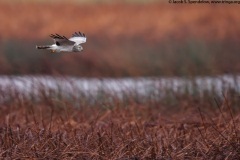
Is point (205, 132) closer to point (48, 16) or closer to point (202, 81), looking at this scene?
point (202, 81)

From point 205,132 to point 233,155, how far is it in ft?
1.82

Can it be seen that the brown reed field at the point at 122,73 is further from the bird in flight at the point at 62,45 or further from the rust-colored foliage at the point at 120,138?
the bird in flight at the point at 62,45

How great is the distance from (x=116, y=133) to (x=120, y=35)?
275 inches

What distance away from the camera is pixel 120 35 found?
43.8 feet

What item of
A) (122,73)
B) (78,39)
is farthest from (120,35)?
(78,39)

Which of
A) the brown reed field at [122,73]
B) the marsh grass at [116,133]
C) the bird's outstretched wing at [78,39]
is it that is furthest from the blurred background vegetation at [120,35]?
the bird's outstretched wing at [78,39]

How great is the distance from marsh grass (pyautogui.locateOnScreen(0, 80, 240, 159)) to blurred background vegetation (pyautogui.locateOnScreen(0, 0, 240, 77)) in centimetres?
283

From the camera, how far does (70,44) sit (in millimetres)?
4754

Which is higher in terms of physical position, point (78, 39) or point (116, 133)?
point (78, 39)

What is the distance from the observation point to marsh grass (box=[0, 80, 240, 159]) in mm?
5793

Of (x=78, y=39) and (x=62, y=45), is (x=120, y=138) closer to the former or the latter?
(x=78, y=39)

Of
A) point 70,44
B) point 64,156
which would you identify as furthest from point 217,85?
point 70,44

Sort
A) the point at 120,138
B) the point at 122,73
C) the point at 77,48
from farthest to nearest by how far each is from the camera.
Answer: the point at 122,73 → the point at 120,138 → the point at 77,48

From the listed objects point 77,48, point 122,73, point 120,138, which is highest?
point 77,48
